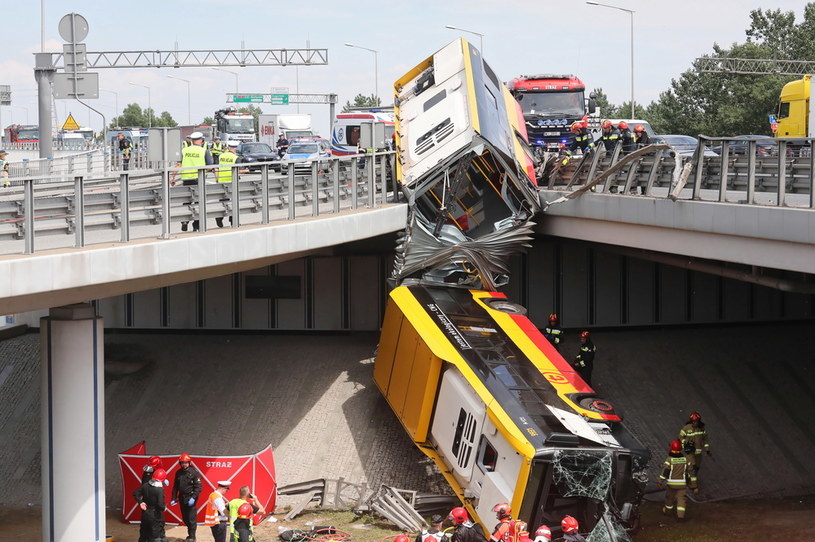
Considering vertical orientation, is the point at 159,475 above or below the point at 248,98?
below

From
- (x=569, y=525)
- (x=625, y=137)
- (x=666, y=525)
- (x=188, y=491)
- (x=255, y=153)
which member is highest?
(x=255, y=153)

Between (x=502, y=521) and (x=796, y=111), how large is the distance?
26544mm

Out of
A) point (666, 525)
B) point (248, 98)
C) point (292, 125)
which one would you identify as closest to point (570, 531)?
point (666, 525)

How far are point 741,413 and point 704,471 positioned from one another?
8.23 feet

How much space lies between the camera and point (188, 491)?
1602cm

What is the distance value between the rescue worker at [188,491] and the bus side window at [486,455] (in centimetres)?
432

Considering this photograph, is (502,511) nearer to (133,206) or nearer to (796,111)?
(133,206)

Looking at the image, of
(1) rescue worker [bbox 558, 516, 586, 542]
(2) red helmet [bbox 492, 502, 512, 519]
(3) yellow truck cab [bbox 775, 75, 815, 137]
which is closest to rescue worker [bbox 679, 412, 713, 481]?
(1) rescue worker [bbox 558, 516, 586, 542]

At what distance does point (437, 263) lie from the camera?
20.0 m

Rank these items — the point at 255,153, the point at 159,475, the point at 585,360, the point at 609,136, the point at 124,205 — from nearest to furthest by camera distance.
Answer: the point at 124,205
the point at 159,475
the point at 585,360
the point at 609,136
the point at 255,153

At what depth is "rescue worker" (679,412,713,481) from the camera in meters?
17.8

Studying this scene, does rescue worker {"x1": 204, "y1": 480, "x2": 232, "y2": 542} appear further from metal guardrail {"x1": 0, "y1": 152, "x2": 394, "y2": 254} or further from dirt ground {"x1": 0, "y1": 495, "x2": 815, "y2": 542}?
metal guardrail {"x1": 0, "y1": 152, "x2": 394, "y2": 254}

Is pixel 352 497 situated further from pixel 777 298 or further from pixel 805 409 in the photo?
pixel 777 298

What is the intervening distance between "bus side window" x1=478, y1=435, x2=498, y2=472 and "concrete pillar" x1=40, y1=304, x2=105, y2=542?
5.25m
